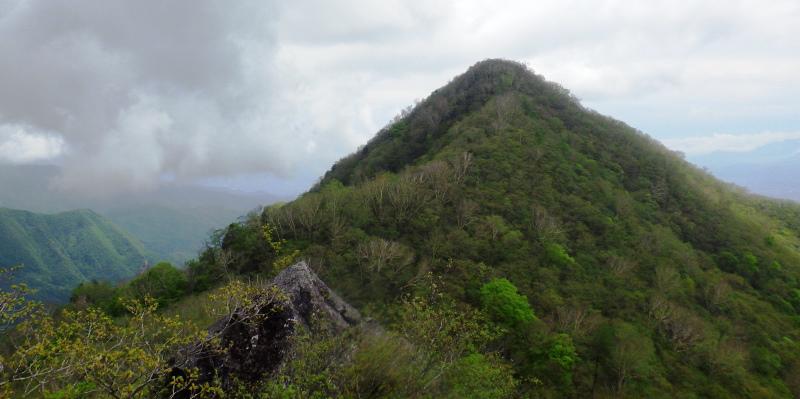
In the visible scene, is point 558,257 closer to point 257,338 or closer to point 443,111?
point 257,338

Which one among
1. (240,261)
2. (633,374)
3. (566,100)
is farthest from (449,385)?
(566,100)

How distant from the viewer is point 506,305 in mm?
38125

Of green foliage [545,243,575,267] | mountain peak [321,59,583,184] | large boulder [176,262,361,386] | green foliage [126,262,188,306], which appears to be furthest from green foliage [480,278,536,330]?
mountain peak [321,59,583,184]

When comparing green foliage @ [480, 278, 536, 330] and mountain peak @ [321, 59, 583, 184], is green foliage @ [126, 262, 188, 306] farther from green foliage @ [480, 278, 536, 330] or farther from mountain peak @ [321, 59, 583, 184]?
green foliage @ [480, 278, 536, 330]

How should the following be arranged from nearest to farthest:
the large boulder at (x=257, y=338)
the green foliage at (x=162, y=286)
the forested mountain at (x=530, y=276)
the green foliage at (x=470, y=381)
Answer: the large boulder at (x=257, y=338) < the green foliage at (x=470, y=381) < the forested mountain at (x=530, y=276) < the green foliage at (x=162, y=286)

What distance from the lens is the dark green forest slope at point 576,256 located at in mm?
36969

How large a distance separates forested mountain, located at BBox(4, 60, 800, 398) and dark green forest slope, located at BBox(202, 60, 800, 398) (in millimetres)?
227

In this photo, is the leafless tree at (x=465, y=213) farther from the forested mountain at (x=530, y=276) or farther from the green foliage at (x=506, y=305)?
the green foliage at (x=506, y=305)

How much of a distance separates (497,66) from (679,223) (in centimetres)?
6555

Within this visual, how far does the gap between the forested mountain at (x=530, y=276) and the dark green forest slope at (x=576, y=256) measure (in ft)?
0.74

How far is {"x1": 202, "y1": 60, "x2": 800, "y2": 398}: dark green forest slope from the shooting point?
37.0 meters

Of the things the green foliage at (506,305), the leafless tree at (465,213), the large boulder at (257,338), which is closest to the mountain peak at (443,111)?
the leafless tree at (465,213)

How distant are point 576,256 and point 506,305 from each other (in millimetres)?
17364

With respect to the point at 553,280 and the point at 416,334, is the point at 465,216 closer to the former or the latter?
the point at 553,280
